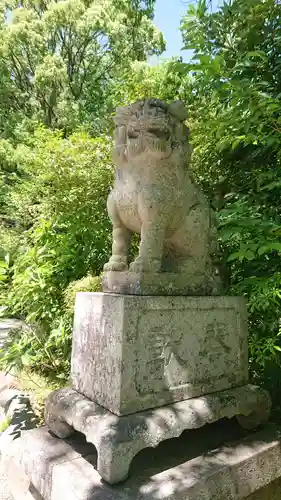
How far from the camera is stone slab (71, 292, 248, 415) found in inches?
65.0

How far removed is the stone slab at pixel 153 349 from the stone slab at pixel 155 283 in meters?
0.07

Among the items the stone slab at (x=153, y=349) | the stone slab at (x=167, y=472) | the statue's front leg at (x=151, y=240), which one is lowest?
the stone slab at (x=167, y=472)

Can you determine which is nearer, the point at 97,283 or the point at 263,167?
the point at 263,167

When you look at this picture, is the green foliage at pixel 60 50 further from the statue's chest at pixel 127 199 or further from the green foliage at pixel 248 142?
the statue's chest at pixel 127 199

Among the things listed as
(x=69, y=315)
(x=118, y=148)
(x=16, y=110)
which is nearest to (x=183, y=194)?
(x=118, y=148)

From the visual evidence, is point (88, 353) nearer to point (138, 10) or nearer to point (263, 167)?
point (263, 167)

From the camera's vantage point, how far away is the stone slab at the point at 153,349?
5.42 ft

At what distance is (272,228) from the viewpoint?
204 cm

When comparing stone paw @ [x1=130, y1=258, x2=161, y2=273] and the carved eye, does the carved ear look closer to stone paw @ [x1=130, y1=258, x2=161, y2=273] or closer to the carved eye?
the carved eye

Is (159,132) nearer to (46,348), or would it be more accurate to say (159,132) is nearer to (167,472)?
(167,472)

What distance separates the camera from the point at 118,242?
2062 mm

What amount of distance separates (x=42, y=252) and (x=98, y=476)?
298 centimetres

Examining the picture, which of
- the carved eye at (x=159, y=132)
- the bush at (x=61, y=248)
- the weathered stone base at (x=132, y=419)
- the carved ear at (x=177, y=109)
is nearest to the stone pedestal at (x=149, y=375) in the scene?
the weathered stone base at (x=132, y=419)

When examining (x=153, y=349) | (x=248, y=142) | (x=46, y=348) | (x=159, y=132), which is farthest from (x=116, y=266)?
(x=46, y=348)
